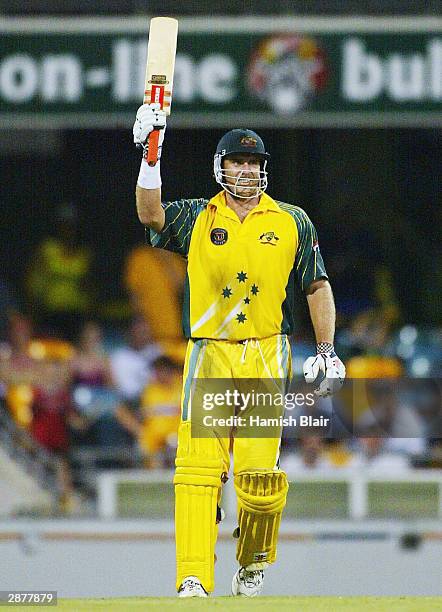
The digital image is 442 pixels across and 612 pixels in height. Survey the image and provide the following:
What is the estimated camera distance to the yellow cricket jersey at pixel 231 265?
6453mm

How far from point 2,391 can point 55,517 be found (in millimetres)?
1728

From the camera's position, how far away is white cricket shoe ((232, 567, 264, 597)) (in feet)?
21.7

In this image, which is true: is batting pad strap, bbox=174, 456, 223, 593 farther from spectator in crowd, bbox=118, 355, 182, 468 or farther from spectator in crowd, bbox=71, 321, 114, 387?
spectator in crowd, bbox=71, 321, 114, 387

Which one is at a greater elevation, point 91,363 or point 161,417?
point 91,363

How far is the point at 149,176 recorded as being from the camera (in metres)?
6.27

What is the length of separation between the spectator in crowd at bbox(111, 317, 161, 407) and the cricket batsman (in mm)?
4923

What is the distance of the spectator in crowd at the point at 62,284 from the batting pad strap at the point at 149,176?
6.84m

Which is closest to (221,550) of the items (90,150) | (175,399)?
(175,399)

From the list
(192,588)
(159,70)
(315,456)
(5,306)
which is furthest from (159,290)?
(192,588)

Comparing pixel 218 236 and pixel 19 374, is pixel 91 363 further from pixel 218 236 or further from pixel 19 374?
pixel 218 236

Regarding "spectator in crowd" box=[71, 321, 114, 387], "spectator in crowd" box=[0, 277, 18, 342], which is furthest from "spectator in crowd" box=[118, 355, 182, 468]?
"spectator in crowd" box=[0, 277, 18, 342]

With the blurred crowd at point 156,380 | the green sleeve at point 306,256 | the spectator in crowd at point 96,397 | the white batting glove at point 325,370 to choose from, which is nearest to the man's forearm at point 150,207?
the green sleeve at point 306,256

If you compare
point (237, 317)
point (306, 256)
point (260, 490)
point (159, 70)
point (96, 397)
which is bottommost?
point (260, 490)

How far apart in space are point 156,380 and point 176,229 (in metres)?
4.93
